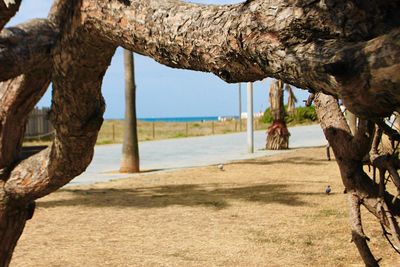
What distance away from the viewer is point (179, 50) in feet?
8.43

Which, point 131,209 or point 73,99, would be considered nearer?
point 73,99

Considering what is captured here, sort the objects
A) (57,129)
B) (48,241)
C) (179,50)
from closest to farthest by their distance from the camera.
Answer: (179,50)
(57,129)
(48,241)

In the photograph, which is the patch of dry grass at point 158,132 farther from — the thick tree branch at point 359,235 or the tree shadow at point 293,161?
the thick tree branch at point 359,235

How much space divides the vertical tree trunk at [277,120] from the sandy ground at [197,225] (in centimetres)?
870

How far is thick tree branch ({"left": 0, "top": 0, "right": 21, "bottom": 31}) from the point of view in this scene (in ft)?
10.9

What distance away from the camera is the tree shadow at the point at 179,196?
11.5m

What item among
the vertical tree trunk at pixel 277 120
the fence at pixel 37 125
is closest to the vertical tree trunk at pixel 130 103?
the vertical tree trunk at pixel 277 120

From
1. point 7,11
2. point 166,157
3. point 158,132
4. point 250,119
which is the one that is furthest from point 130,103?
point 158,132

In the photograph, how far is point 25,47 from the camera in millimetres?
3721

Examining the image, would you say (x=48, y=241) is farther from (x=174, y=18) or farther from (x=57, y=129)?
(x=174, y=18)

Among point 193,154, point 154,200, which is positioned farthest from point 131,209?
point 193,154

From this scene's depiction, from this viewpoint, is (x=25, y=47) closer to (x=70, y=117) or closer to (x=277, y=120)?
(x=70, y=117)

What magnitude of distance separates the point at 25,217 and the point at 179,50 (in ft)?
8.32

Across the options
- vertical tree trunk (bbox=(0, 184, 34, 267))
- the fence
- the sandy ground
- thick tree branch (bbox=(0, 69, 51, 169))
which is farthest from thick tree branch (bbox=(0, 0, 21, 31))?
the fence
